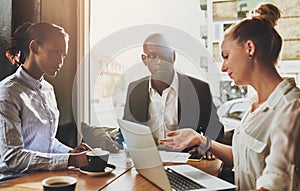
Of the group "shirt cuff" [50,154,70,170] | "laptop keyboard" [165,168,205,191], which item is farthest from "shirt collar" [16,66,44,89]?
"laptop keyboard" [165,168,205,191]

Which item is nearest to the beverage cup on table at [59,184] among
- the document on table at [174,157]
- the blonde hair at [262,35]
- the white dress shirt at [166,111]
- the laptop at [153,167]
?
the laptop at [153,167]

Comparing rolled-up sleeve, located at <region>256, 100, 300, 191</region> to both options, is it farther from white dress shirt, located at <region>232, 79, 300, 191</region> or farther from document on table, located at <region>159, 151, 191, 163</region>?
document on table, located at <region>159, 151, 191, 163</region>

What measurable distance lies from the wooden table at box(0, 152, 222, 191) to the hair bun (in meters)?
0.65

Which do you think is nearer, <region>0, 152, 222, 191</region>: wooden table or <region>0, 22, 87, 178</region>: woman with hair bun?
<region>0, 152, 222, 191</region>: wooden table

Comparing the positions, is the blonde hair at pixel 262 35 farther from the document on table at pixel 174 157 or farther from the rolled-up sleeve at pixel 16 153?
the rolled-up sleeve at pixel 16 153

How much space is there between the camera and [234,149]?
113 centimetres

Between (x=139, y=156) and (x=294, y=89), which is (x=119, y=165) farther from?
(x=294, y=89)

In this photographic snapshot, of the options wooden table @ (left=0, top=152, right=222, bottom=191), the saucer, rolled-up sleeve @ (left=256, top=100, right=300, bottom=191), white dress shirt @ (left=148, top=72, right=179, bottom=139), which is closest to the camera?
rolled-up sleeve @ (left=256, top=100, right=300, bottom=191)

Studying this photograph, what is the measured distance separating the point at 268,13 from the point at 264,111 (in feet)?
1.07

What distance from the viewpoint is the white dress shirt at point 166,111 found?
75.6 inches

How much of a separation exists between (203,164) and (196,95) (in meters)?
0.57

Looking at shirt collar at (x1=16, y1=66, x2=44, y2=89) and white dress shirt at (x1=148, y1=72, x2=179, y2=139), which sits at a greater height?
shirt collar at (x1=16, y1=66, x2=44, y2=89)

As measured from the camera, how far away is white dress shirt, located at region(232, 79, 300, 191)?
850mm

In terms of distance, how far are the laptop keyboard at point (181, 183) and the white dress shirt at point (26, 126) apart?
17.8 inches
